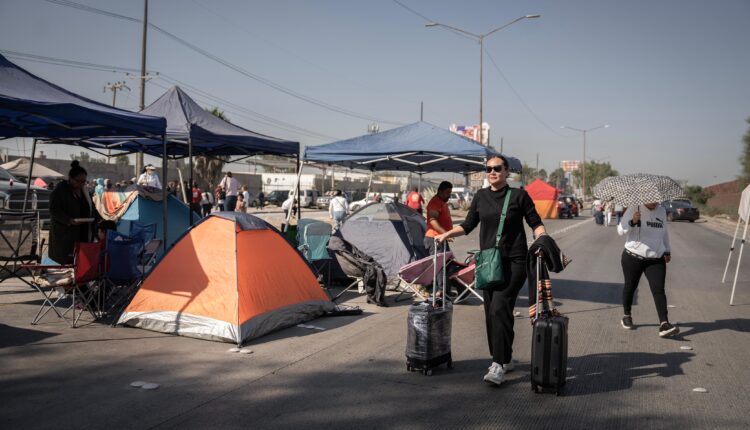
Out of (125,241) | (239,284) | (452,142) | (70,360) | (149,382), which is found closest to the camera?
(149,382)

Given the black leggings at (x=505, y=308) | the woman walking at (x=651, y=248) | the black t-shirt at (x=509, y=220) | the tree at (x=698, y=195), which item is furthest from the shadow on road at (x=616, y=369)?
the tree at (x=698, y=195)

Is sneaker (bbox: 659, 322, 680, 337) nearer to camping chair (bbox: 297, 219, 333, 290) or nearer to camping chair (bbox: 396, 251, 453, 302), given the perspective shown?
camping chair (bbox: 396, 251, 453, 302)

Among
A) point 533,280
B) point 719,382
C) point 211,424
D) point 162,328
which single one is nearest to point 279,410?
point 211,424

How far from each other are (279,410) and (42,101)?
494cm

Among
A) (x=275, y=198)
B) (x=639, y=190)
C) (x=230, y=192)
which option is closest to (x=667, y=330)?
(x=639, y=190)

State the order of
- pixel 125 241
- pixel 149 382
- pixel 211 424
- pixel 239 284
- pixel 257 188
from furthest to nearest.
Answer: pixel 257 188
pixel 125 241
pixel 239 284
pixel 149 382
pixel 211 424

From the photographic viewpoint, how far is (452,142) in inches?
450

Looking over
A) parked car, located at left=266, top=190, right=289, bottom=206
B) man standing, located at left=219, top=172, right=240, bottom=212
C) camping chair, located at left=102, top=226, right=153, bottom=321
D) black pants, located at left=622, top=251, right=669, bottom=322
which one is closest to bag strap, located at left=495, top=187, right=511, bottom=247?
black pants, located at left=622, top=251, right=669, bottom=322

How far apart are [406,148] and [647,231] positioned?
4983 millimetres

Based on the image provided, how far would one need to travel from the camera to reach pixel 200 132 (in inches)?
436

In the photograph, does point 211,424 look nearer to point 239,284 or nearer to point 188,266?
point 239,284

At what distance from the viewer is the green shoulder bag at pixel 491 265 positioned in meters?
5.30

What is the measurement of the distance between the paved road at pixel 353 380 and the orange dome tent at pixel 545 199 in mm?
37271

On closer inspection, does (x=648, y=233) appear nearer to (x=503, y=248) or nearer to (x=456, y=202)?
(x=503, y=248)
